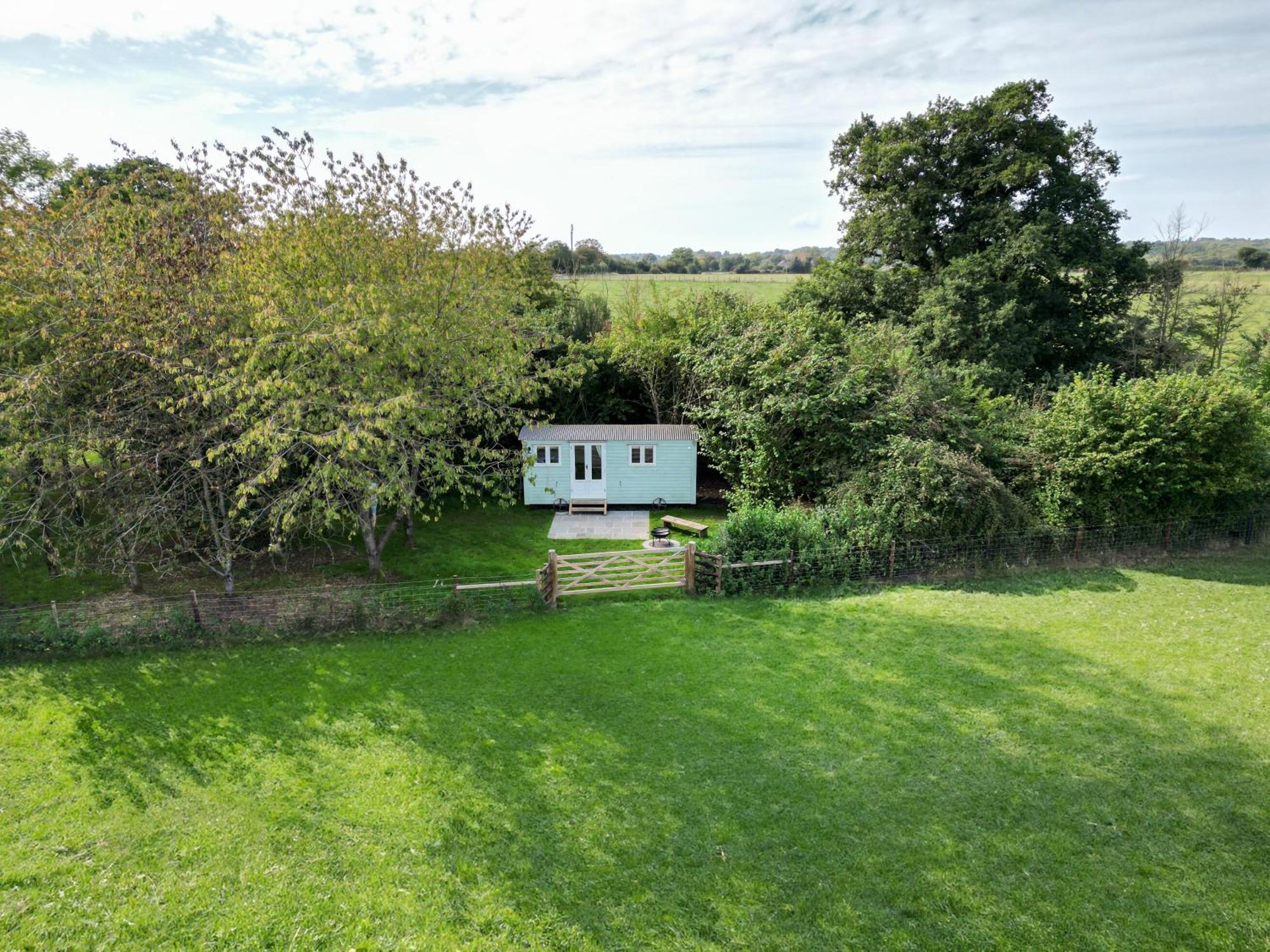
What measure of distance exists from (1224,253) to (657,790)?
253 feet

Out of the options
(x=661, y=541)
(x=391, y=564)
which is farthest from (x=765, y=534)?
(x=391, y=564)

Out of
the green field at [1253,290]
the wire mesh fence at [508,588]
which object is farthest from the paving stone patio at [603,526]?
the green field at [1253,290]

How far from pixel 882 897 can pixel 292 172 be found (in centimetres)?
1590

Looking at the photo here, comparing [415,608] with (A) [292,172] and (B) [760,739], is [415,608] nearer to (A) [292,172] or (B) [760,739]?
(B) [760,739]

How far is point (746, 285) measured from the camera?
52.5 meters

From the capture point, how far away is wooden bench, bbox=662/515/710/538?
1900 centimetres

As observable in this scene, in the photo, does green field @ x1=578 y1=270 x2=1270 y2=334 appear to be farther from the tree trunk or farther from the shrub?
the tree trunk

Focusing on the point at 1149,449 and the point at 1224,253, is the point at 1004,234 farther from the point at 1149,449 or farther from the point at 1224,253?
the point at 1224,253

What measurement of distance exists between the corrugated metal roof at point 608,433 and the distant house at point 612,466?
0.07 ft

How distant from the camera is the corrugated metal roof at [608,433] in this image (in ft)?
70.4

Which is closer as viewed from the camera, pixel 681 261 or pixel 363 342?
pixel 363 342

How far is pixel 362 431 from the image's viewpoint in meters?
11.5

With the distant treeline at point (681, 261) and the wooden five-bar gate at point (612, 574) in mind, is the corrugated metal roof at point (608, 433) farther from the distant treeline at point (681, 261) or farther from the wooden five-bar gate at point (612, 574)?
the distant treeline at point (681, 261)

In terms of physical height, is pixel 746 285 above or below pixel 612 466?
above
